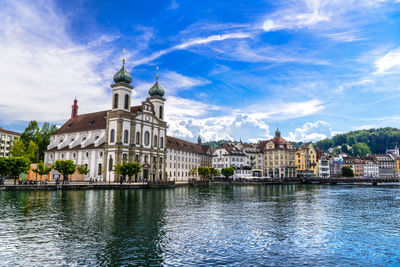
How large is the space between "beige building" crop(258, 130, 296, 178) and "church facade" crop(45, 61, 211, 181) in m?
58.0

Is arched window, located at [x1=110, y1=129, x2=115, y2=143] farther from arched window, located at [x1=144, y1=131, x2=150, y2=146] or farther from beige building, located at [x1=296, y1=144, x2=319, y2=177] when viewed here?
beige building, located at [x1=296, y1=144, x2=319, y2=177]

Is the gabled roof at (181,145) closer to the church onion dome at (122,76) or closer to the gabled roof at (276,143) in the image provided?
the church onion dome at (122,76)

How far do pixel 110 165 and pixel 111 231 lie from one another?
62251 mm

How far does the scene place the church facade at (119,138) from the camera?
83062mm

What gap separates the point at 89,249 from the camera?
56.7ft

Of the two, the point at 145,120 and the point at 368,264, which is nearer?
the point at 368,264

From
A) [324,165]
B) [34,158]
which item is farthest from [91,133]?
[324,165]

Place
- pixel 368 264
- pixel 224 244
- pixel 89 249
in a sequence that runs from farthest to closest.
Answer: pixel 224 244
pixel 89 249
pixel 368 264

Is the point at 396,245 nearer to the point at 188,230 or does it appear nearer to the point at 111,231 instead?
the point at 188,230

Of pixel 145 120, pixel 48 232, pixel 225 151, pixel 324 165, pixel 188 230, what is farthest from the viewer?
pixel 324 165

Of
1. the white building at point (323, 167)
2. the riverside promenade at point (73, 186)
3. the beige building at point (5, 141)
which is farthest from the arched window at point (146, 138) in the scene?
the white building at point (323, 167)

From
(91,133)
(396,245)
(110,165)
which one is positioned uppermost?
(91,133)

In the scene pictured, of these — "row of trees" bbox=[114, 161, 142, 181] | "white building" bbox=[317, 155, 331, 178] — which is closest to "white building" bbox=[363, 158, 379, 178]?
"white building" bbox=[317, 155, 331, 178]

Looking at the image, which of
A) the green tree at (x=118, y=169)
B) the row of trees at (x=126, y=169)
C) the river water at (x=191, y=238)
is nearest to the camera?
the river water at (x=191, y=238)
